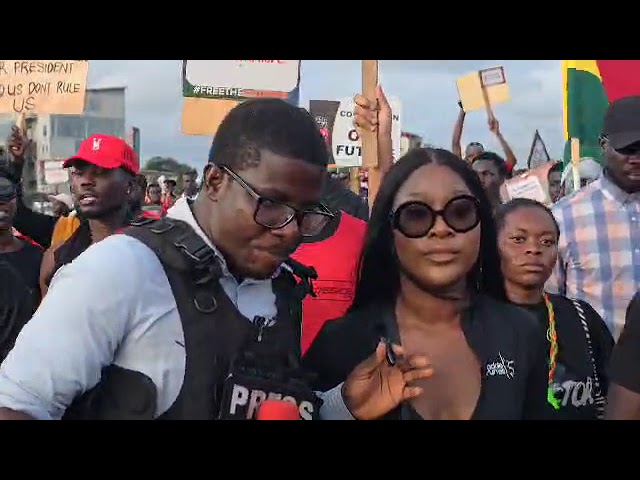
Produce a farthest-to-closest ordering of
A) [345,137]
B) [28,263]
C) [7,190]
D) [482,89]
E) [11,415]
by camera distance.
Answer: [345,137] < [482,89] < [7,190] < [28,263] < [11,415]

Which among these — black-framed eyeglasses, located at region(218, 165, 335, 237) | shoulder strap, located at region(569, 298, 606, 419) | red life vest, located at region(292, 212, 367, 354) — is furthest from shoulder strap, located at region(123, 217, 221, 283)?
shoulder strap, located at region(569, 298, 606, 419)

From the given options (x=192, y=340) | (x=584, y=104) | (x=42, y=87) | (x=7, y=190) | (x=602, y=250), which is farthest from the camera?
(x=584, y=104)

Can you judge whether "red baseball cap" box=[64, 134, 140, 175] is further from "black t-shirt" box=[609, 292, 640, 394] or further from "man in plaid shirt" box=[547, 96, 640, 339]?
"black t-shirt" box=[609, 292, 640, 394]

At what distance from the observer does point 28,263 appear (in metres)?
3.89

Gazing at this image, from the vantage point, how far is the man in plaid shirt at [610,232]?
365 centimetres

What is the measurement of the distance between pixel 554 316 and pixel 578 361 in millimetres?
187

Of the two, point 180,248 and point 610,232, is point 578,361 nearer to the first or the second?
point 610,232

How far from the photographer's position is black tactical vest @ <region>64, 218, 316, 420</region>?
1536 mm

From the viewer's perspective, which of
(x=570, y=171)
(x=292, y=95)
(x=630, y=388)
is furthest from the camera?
(x=570, y=171)

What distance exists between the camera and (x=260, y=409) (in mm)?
1557

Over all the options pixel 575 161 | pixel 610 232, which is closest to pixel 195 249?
pixel 610 232
